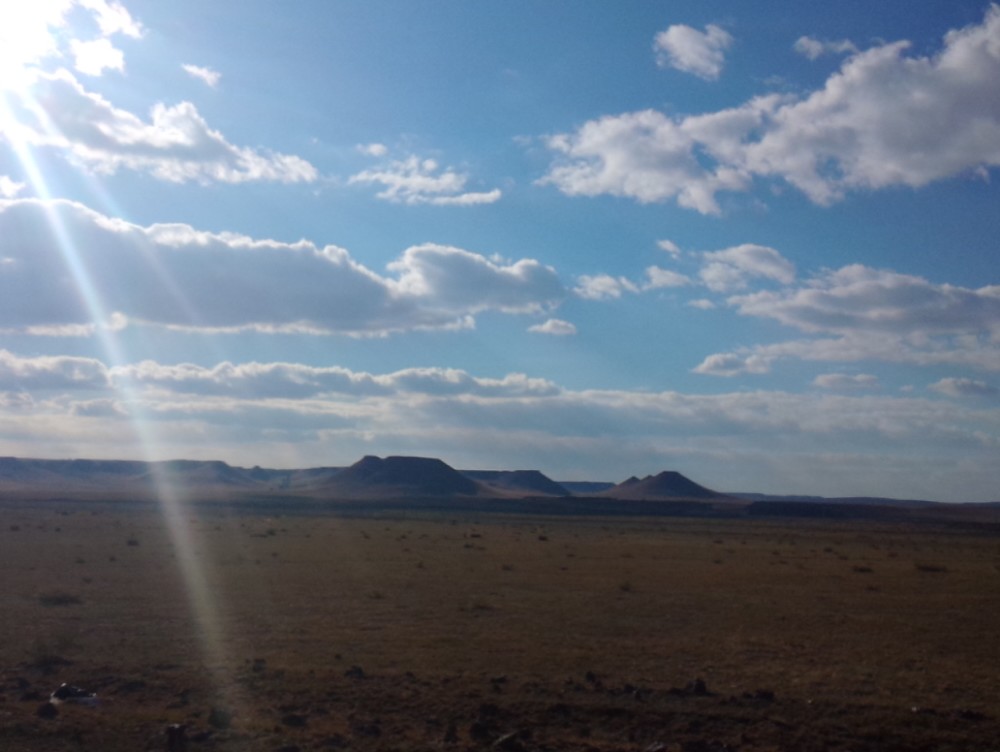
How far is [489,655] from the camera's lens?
21.1 metres

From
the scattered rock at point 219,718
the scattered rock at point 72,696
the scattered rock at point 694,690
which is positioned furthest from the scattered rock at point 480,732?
the scattered rock at point 72,696

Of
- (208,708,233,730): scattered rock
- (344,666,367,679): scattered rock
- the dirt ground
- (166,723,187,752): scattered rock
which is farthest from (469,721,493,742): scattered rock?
(166,723,187,752): scattered rock

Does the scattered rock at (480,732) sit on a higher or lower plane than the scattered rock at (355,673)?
lower

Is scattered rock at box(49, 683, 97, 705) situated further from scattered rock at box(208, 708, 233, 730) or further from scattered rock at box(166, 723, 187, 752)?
scattered rock at box(166, 723, 187, 752)

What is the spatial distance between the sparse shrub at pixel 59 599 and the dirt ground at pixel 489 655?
10 centimetres

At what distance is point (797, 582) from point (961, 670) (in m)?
18.5

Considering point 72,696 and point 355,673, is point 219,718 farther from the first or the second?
point 355,673

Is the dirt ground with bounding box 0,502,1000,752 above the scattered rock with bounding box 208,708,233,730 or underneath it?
above

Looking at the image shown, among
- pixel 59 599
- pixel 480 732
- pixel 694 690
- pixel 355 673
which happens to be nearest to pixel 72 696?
pixel 355 673

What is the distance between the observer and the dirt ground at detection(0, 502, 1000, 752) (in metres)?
15.4

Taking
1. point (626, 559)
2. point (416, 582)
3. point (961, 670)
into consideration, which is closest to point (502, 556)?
point (626, 559)

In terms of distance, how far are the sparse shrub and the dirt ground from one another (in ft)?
0.33

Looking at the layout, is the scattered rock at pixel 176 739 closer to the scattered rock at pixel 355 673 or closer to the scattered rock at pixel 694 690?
the scattered rock at pixel 355 673

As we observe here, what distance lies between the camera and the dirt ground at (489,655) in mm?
15359
